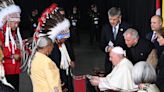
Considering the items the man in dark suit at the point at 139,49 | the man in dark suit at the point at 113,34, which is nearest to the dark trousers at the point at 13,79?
the man in dark suit at the point at 113,34

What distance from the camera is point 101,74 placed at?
628 cm

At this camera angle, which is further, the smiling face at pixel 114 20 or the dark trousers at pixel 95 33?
the dark trousers at pixel 95 33

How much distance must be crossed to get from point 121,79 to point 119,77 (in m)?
0.03

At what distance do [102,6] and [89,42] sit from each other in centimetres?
158

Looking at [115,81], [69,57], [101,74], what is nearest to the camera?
[115,81]

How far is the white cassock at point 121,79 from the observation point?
5.07 metres

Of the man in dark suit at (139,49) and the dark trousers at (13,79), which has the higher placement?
the man in dark suit at (139,49)

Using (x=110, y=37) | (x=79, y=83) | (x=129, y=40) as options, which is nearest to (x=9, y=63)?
(x=79, y=83)

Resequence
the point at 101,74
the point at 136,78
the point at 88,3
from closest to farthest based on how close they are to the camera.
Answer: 1. the point at 136,78
2. the point at 101,74
3. the point at 88,3

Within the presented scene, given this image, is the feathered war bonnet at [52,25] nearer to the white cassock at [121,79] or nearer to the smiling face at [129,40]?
the smiling face at [129,40]

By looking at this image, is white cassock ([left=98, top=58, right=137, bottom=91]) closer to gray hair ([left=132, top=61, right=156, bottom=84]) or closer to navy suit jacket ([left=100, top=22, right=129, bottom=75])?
gray hair ([left=132, top=61, right=156, bottom=84])

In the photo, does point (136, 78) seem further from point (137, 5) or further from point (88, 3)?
point (88, 3)

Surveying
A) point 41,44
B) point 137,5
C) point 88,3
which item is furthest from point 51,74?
point 88,3

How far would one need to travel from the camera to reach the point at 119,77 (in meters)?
5.11
